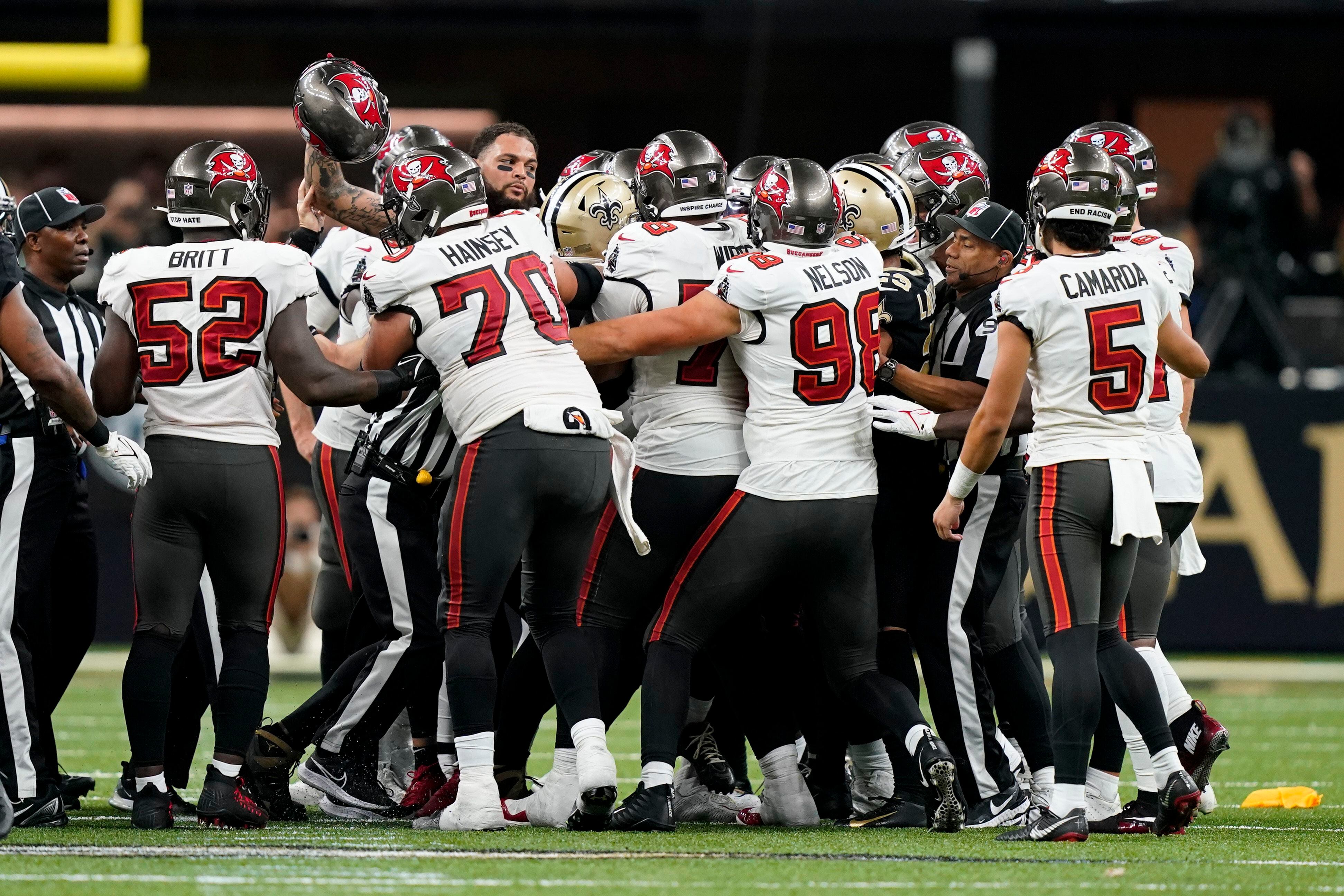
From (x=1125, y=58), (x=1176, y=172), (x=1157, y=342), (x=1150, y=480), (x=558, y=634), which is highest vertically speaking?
(x=1125, y=58)

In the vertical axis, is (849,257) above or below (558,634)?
above

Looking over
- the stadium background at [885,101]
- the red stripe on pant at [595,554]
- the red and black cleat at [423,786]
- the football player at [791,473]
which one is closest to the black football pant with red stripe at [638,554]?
the red stripe on pant at [595,554]

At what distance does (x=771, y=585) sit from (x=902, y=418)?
638mm

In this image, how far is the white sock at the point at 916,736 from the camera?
529cm

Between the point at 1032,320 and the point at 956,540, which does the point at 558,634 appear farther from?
the point at 1032,320

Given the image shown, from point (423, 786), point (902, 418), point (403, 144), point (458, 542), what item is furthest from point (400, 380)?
point (902, 418)

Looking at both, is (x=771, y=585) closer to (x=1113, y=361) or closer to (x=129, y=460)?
(x=1113, y=361)

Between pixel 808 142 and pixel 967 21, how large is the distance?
9.32ft

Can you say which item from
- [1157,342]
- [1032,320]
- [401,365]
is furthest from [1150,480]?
[401,365]

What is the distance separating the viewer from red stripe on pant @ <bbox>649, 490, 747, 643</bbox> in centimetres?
535

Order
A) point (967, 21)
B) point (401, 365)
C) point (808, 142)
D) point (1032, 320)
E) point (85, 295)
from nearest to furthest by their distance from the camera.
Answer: point (1032, 320) < point (401, 365) < point (85, 295) < point (967, 21) < point (808, 142)

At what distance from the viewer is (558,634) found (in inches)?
210

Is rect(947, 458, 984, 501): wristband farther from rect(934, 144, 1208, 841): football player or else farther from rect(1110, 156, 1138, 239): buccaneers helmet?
rect(1110, 156, 1138, 239): buccaneers helmet

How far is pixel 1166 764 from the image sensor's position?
5.22m
